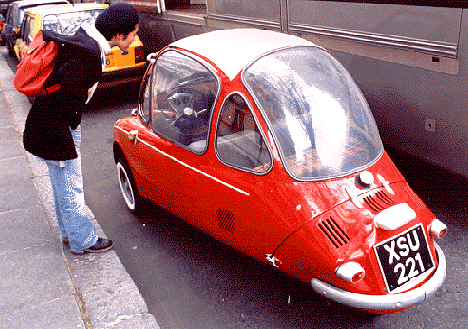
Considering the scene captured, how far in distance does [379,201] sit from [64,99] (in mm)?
2369

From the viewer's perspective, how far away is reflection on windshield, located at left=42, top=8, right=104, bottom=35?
28.7 ft

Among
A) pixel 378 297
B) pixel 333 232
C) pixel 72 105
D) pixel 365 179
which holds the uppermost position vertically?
pixel 72 105

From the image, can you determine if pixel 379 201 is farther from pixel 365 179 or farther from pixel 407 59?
pixel 407 59

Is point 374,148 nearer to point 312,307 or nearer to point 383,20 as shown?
point 312,307

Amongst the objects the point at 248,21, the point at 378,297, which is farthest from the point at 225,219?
the point at 248,21

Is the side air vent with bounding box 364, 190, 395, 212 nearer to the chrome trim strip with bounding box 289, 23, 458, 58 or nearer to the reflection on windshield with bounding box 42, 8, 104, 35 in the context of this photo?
the chrome trim strip with bounding box 289, 23, 458, 58

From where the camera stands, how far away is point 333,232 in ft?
9.14

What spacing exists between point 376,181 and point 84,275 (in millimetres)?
2460

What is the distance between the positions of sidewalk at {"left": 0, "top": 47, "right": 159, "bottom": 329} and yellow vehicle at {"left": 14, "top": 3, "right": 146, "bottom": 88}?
3850mm

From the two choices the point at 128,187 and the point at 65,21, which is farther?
the point at 65,21

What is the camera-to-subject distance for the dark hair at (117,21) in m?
3.28

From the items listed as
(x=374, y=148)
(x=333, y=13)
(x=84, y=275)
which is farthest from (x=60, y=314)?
(x=333, y=13)

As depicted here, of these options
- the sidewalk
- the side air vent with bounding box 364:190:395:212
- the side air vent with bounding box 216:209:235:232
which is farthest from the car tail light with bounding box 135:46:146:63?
the side air vent with bounding box 364:190:395:212

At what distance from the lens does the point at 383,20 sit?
5020mm
